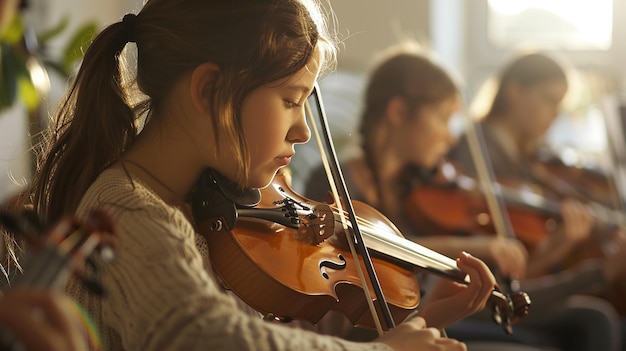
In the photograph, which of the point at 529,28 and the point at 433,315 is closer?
the point at 433,315

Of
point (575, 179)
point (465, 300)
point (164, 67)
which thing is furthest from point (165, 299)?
point (575, 179)

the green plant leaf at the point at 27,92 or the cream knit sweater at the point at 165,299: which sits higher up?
the cream knit sweater at the point at 165,299

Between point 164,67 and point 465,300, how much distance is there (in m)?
0.48

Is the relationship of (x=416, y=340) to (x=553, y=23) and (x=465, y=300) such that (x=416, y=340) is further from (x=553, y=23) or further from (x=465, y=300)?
(x=553, y=23)

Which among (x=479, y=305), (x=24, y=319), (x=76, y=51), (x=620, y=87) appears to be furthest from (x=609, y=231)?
(x=24, y=319)

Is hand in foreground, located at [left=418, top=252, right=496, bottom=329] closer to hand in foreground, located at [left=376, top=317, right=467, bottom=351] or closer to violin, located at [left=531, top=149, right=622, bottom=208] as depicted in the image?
hand in foreground, located at [left=376, top=317, right=467, bottom=351]

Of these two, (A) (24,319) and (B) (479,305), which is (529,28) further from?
(A) (24,319)

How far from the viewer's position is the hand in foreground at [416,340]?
98 cm

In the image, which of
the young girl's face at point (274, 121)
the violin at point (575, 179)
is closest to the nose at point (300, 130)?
the young girl's face at point (274, 121)

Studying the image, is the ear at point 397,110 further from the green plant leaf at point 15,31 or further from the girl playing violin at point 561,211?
the green plant leaf at point 15,31

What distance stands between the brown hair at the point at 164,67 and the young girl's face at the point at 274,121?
0.03ft

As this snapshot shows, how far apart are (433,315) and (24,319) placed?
28.3 inches

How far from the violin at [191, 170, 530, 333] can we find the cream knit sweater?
0.12 metres

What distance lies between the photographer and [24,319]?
2.03ft
